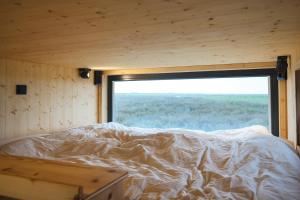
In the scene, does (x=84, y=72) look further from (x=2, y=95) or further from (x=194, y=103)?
(x=194, y=103)

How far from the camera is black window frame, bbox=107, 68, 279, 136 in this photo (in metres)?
3.24

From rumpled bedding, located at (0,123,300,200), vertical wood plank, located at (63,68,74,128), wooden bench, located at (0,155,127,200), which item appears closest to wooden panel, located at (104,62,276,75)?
vertical wood plank, located at (63,68,74,128)

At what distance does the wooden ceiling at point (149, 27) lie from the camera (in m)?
1.28

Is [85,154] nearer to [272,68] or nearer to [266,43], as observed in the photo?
[266,43]

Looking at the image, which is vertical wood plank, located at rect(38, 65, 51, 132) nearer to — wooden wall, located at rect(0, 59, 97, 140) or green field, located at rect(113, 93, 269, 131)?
wooden wall, located at rect(0, 59, 97, 140)

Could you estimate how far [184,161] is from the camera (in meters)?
1.87

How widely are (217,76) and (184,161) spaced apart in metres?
2.17

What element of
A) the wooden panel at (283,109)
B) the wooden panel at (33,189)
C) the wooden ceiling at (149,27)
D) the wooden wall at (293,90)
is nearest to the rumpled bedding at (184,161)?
the wooden wall at (293,90)

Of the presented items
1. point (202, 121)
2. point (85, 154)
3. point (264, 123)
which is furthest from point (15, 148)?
point (264, 123)

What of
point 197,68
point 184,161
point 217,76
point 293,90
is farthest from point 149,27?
point 217,76

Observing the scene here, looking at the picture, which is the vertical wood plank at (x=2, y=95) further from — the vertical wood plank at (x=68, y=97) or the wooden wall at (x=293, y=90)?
the wooden wall at (x=293, y=90)

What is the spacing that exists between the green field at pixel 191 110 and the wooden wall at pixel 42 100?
718 millimetres

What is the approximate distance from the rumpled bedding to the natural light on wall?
2.68 feet

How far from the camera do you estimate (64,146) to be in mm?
2373
